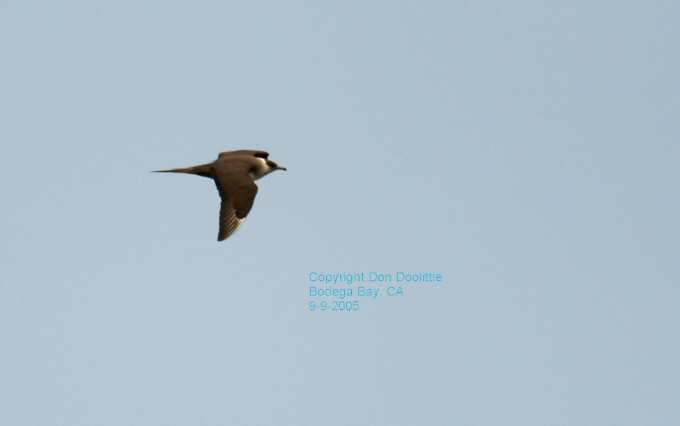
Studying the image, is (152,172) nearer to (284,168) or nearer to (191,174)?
(191,174)

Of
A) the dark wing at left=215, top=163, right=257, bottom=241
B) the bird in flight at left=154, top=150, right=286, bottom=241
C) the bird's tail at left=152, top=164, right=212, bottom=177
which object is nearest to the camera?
the dark wing at left=215, top=163, right=257, bottom=241

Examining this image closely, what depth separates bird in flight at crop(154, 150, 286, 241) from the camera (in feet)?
132

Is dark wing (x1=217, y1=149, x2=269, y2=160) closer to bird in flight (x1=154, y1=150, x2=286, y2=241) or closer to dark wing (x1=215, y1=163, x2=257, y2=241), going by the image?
bird in flight (x1=154, y1=150, x2=286, y2=241)

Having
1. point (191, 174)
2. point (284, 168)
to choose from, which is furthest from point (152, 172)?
point (284, 168)

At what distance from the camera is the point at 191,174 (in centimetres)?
4253

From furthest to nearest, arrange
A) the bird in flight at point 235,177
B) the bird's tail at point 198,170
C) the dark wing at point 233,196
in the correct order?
the bird's tail at point 198,170, the bird in flight at point 235,177, the dark wing at point 233,196

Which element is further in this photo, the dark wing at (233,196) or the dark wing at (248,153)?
the dark wing at (248,153)

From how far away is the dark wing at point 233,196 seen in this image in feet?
132

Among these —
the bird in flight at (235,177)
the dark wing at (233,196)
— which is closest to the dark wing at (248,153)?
the bird in flight at (235,177)

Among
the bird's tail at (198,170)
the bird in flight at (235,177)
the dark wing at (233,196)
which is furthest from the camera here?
the bird's tail at (198,170)

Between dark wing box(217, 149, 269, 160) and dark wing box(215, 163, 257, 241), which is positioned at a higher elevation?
dark wing box(217, 149, 269, 160)

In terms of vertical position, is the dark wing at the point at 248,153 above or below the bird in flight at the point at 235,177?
above

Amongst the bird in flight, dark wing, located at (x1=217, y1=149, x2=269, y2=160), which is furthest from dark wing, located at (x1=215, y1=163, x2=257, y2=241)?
dark wing, located at (x1=217, y1=149, x2=269, y2=160)

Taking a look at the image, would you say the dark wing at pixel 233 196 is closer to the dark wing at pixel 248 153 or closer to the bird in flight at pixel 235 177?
the bird in flight at pixel 235 177
